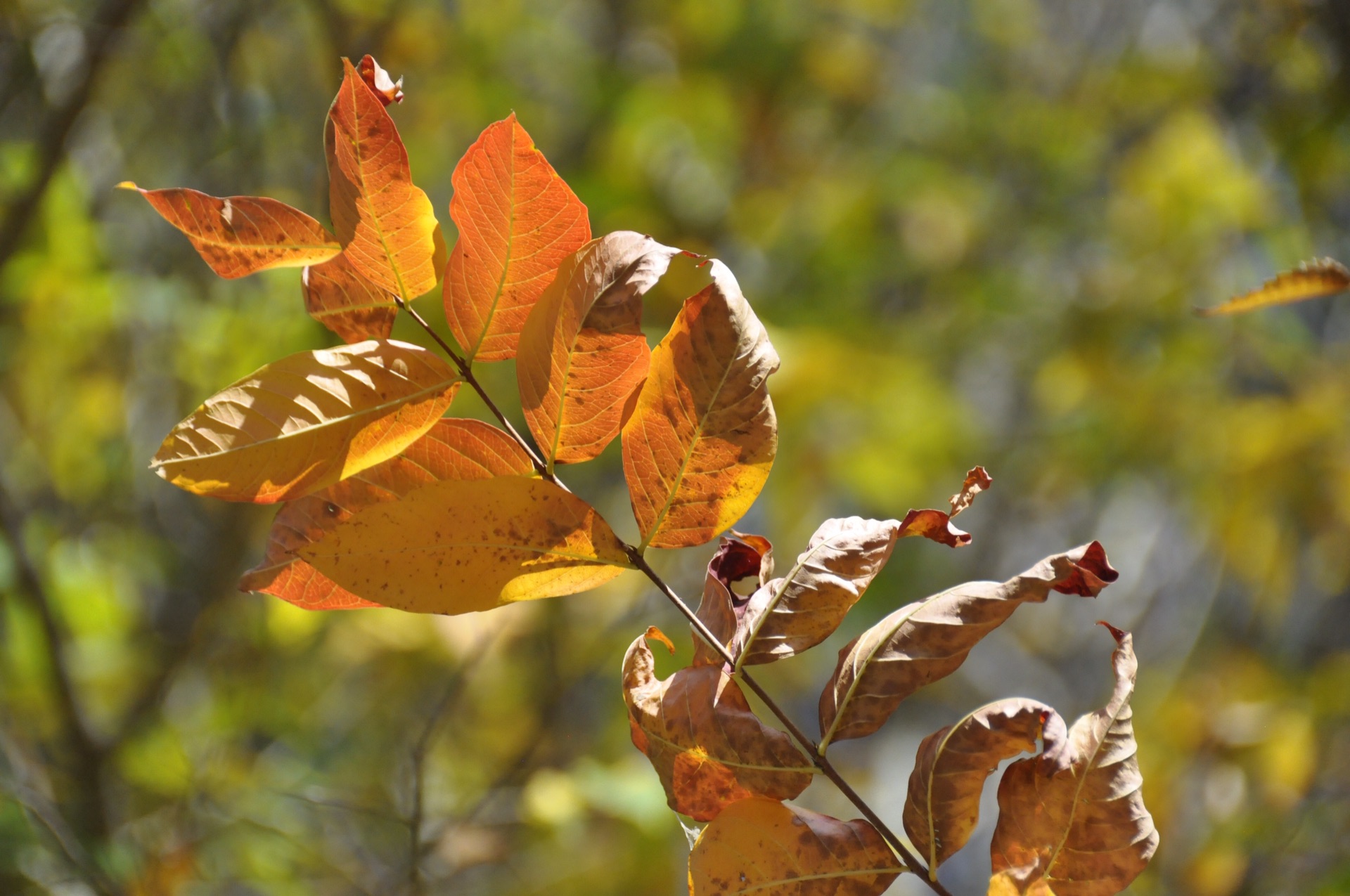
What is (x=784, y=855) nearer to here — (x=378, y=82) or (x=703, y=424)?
(x=703, y=424)

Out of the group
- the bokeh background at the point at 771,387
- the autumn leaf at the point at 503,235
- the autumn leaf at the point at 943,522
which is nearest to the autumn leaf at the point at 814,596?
the autumn leaf at the point at 943,522

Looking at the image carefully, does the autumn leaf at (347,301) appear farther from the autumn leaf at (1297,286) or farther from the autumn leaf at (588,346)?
the autumn leaf at (1297,286)

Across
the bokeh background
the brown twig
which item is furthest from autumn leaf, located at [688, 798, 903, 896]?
the bokeh background

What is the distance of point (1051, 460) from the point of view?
7.23ft

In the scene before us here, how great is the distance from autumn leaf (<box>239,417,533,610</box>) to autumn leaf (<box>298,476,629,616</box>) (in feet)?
0.04

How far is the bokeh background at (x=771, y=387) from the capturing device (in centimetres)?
101

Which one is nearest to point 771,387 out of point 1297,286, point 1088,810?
point 1297,286

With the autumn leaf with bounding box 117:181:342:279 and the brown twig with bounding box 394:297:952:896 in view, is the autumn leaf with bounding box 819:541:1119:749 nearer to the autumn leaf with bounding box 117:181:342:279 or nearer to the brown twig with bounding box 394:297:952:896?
the brown twig with bounding box 394:297:952:896

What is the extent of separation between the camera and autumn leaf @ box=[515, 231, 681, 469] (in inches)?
10.1

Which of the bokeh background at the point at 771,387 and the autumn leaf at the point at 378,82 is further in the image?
the bokeh background at the point at 771,387

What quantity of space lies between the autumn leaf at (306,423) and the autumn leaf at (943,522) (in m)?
0.14

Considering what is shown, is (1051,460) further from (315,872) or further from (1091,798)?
(1091,798)

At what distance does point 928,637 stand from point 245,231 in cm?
23

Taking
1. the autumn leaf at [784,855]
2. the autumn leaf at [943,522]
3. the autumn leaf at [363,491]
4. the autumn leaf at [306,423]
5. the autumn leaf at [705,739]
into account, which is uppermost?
the autumn leaf at [943,522]
